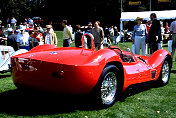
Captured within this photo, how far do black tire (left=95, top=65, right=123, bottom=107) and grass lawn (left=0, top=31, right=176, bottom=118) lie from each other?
0.14 meters

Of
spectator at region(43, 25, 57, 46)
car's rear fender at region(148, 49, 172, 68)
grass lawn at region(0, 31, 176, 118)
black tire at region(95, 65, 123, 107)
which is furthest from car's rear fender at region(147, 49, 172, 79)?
spectator at region(43, 25, 57, 46)

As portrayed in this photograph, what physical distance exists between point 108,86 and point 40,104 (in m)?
1.18

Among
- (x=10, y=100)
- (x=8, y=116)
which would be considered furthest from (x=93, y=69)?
(x=10, y=100)

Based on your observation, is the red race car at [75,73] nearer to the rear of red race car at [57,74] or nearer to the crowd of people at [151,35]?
the rear of red race car at [57,74]

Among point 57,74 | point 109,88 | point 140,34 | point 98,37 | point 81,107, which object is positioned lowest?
point 81,107

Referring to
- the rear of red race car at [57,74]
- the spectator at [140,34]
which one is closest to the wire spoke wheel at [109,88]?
the rear of red race car at [57,74]

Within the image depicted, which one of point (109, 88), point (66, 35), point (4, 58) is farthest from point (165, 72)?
point (66, 35)

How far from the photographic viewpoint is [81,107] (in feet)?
13.2

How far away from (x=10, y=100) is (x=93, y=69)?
1752mm

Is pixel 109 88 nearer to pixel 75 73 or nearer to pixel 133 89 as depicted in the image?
pixel 75 73

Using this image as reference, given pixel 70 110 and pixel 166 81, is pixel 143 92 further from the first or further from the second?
pixel 70 110

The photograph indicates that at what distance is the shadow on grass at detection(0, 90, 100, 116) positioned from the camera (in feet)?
12.1

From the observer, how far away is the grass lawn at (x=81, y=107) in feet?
11.9

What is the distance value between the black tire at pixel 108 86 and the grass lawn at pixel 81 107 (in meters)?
0.14
